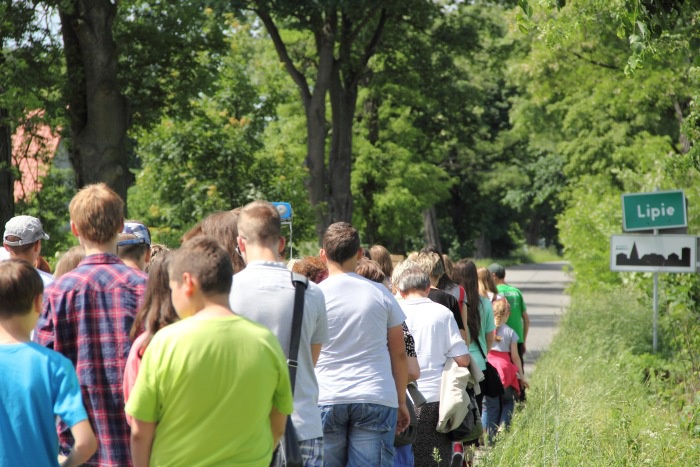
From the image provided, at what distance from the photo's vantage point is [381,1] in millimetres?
19812

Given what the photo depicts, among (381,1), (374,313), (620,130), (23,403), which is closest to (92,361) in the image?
(23,403)

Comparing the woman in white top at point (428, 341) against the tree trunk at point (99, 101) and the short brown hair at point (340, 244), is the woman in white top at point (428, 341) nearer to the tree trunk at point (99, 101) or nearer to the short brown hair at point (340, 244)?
the short brown hair at point (340, 244)

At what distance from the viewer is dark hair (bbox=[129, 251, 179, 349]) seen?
13.2ft

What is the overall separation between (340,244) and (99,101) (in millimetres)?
7985

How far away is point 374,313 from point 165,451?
2.15m

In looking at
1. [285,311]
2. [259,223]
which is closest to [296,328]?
[285,311]

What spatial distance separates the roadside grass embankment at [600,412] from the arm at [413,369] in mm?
833

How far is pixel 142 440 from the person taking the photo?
3.79m

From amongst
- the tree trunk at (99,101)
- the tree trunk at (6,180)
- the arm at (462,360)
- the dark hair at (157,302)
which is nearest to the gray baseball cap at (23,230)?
the dark hair at (157,302)

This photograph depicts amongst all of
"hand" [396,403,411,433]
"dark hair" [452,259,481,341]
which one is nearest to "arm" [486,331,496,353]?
"dark hair" [452,259,481,341]

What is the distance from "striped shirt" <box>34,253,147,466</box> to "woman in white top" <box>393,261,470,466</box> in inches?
112

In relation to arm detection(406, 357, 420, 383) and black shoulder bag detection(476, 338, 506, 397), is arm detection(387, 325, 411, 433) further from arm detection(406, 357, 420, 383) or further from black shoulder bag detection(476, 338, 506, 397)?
black shoulder bag detection(476, 338, 506, 397)

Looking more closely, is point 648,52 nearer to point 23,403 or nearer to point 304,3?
point 23,403

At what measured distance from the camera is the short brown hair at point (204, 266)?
12.4 ft
